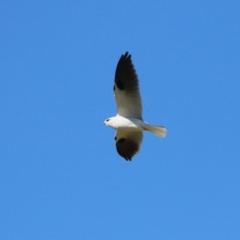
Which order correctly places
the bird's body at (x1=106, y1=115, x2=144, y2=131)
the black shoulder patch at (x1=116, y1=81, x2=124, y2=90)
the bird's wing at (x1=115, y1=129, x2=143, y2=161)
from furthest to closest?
the bird's wing at (x1=115, y1=129, x2=143, y2=161), the black shoulder patch at (x1=116, y1=81, x2=124, y2=90), the bird's body at (x1=106, y1=115, x2=144, y2=131)

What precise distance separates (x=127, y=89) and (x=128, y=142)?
8.28 ft

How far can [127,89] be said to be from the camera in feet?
78.5

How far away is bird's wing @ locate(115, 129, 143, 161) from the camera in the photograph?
1017 inches

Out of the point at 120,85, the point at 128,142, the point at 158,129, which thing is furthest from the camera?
the point at 128,142

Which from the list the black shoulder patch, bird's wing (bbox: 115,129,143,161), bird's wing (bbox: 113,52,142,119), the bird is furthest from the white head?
bird's wing (bbox: 115,129,143,161)

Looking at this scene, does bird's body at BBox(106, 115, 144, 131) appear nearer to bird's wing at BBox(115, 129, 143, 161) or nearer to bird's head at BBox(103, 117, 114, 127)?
bird's head at BBox(103, 117, 114, 127)

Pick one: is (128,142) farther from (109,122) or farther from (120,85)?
(120,85)

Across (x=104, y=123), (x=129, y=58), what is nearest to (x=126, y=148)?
(x=104, y=123)

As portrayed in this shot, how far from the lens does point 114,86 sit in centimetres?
2420

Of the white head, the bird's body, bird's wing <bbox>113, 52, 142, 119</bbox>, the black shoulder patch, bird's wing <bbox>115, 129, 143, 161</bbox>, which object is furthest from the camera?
bird's wing <bbox>115, 129, 143, 161</bbox>

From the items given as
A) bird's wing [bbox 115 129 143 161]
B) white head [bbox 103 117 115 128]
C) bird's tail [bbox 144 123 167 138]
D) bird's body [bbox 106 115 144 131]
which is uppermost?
bird's wing [bbox 115 129 143 161]

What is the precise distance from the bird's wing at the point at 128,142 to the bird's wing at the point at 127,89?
1631 mm

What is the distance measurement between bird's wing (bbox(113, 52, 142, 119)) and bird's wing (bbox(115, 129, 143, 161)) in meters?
1.63

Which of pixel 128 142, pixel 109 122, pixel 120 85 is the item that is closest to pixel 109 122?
pixel 109 122
